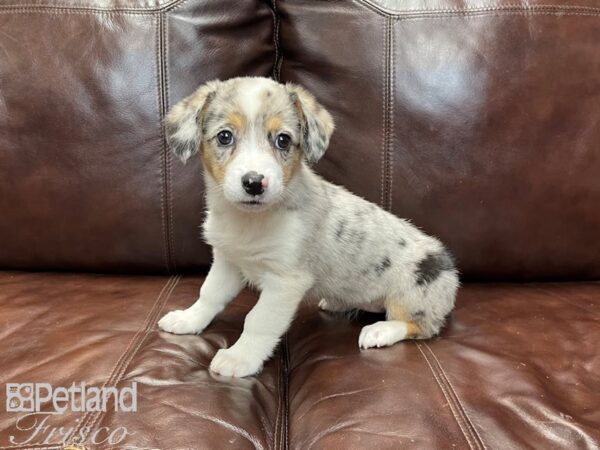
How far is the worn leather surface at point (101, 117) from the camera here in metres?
1.95

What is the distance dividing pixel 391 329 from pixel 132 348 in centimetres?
70

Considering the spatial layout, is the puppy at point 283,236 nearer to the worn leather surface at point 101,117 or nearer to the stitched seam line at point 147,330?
the stitched seam line at point 147,330

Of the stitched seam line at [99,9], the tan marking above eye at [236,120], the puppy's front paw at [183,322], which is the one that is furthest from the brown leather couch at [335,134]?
the tan marking above eye at [236,120]

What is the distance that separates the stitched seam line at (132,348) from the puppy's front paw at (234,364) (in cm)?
21

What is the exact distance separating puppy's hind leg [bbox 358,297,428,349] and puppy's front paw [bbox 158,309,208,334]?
1.50 ft

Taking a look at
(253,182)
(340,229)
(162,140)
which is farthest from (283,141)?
(162,140)

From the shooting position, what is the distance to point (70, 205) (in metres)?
2.00

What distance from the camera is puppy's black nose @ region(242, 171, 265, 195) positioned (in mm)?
1421

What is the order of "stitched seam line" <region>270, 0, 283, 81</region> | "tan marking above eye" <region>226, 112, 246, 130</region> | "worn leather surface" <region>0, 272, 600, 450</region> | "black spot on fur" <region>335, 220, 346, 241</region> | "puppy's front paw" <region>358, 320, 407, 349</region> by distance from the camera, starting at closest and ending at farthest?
"worn leather surface" <region>0, 272, 600, 450</region>, "tan marking above eye" <region>226, 112, 246, 130</region>, "puppy's front paw" <region>358, 320, 407, 349</region>, "black spot on fur" <region>335, 220, 346, 241</region>, "stitched seam line" <region>270, 0, 283, 81</region>

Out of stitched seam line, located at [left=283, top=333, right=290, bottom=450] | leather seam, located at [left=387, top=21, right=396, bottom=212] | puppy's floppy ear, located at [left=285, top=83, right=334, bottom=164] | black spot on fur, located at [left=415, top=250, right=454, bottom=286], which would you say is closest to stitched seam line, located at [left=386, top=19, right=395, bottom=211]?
leather seam, located at [left=387, top=21, right=396, bottom=212]

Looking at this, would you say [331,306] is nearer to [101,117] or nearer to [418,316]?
[418,316]

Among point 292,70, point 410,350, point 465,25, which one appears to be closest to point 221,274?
point 410,350

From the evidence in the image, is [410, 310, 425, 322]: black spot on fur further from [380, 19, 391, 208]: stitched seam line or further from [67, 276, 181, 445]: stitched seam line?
[67, 276, 181, 445]: stitched seam line

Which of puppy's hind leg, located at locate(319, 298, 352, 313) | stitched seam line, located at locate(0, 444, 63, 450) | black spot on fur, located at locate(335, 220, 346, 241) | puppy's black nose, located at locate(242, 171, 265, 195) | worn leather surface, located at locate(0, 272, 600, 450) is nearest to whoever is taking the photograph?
stitched seam line, located at locate(0, 444, 63, 450)
